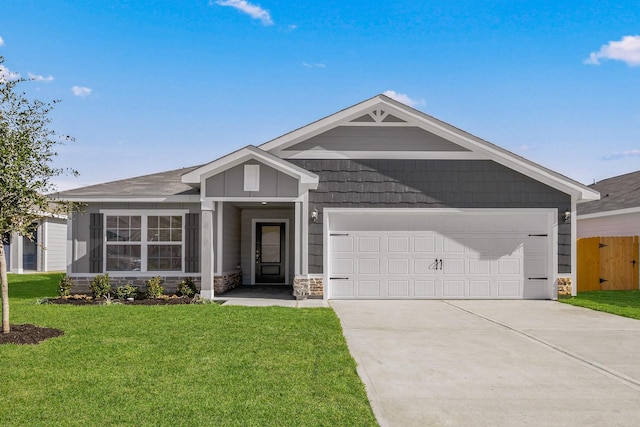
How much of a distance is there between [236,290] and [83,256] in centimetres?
437

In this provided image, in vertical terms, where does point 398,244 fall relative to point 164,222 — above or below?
below

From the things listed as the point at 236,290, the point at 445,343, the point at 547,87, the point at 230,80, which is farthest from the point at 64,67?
the point at 547,87

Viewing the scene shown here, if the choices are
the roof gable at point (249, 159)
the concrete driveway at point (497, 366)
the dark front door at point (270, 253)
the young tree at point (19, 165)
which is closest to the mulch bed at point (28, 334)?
the young tree at point (19, 165)

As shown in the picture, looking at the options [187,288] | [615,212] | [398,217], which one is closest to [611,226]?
[615,212]

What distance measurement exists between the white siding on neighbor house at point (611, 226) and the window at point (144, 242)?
14787 mm

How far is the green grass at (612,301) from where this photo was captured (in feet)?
38.0

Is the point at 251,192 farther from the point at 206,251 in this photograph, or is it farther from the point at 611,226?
the point at 611,226

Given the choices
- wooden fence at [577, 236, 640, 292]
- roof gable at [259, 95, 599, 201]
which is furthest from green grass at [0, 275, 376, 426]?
wooden fence at [577, 236, 640, 292]

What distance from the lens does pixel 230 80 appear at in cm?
1619

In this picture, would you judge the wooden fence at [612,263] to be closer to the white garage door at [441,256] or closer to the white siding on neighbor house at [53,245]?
the white garage door at [441,256]

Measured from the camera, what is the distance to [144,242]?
45.1 ft

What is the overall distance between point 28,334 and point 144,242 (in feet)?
19.3

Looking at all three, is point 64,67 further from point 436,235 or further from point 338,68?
point 436,235

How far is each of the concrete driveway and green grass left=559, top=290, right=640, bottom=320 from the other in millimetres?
785
